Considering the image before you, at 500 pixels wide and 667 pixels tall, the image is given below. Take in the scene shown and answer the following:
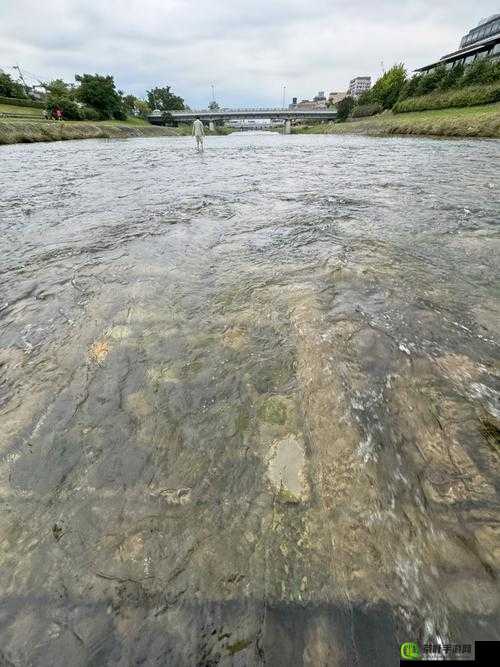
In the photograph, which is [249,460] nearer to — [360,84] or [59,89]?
[59,89]

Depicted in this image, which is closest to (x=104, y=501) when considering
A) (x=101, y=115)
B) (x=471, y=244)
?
(x=471, y=244)

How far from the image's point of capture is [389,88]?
216 feet

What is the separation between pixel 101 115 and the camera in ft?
221

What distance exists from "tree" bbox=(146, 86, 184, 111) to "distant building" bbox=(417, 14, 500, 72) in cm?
8094

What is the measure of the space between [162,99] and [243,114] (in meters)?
32.8

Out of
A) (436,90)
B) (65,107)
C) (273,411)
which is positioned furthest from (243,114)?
(273,411)

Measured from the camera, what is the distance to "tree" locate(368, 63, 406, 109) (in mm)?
63750

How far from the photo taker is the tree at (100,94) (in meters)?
68.8

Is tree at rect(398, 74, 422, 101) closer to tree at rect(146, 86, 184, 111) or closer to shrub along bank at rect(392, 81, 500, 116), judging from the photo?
shrub along bank at rect(392, 81, 500, 116)

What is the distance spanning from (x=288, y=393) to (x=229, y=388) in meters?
0.43

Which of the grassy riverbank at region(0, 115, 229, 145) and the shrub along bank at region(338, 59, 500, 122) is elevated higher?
the shrub along bank at region(338, 59, 500, 122)

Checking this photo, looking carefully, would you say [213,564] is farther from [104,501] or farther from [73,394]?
[73,394]

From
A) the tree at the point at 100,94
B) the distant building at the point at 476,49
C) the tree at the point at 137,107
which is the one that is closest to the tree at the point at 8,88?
the tree at the point at 100,94

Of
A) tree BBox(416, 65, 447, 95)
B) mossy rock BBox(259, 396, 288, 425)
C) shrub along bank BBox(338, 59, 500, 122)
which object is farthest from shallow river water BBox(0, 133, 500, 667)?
tree BBox(416, 65, 447, 95)
